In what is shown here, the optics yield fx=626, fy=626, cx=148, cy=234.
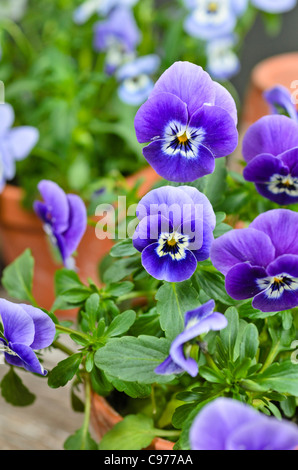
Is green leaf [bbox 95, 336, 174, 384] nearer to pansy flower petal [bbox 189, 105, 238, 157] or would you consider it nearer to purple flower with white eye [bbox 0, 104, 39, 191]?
pansy flower petal [bbox 189, 105, 238, 157]

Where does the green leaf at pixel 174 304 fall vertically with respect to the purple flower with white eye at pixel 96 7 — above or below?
below

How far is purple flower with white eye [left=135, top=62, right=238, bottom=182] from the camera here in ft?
1.30

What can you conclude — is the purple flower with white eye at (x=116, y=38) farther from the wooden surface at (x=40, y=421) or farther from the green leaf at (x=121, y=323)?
the green leaf at (x=121, y=323)

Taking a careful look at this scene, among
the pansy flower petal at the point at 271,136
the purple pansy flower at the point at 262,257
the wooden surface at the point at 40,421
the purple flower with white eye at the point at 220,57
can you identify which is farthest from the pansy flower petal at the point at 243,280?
the purple flower with white eye at the point at 220,57

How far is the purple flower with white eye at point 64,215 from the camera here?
1.67 feet

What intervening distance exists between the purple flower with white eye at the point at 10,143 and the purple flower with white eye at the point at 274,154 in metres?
0.38

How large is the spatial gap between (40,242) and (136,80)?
289 mm

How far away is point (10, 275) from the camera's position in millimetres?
571

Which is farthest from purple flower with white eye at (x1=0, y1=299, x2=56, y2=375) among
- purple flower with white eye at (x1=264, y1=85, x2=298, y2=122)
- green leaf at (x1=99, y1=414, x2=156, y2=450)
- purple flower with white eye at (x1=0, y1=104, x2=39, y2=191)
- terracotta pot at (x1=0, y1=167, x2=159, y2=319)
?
terracotta pot at (x1=0, y1=167, x2=159, y2=319)

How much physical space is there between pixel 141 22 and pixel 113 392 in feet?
2.41

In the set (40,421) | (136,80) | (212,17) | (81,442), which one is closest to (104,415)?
(81,442)

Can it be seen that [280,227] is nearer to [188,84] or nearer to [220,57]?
[188,84]

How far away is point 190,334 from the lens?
13.8 inches
